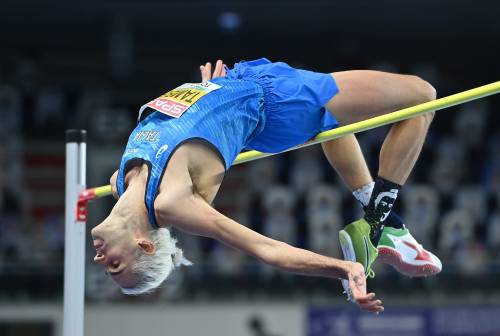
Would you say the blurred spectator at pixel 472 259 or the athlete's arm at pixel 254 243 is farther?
the blurred spectator at pixel 472 259

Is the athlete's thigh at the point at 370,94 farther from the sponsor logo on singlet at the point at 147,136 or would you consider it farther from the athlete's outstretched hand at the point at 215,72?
the sponsor logo on singlet at the point at 147,136

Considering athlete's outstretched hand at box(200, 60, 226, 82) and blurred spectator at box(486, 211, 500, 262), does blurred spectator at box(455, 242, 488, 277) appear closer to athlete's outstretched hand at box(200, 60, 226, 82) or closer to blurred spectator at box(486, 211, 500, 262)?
blurred spectator at box(486, 211, 500, 262)

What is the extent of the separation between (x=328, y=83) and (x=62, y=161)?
27.9ft

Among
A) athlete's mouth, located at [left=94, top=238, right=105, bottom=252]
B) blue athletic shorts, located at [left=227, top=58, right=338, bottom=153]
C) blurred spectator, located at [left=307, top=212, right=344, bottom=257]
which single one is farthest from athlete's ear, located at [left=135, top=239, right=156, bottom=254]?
blurred spectator, located at [left=307, top=212, right=344, bottom=257]

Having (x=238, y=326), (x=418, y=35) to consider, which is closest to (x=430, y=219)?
(x=238, y=326)

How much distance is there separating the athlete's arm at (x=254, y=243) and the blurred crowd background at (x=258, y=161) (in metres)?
6.37

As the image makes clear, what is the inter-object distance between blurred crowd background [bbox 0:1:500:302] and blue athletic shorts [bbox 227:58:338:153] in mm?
5832

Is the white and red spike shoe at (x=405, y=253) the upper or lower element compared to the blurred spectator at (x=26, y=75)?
lower

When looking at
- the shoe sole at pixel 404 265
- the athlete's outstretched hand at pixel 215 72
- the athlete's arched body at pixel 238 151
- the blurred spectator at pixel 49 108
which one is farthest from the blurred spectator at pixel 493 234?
the athlete's outstretched hand at pixel 215 72

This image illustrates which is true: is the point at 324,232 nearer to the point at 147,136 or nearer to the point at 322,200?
the point at 322,200

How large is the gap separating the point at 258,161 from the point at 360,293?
8.46 metres

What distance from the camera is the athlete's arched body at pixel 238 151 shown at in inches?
148

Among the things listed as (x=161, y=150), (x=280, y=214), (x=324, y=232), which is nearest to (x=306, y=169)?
(x=280, y=214)

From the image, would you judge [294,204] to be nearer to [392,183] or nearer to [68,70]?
[68,70]
